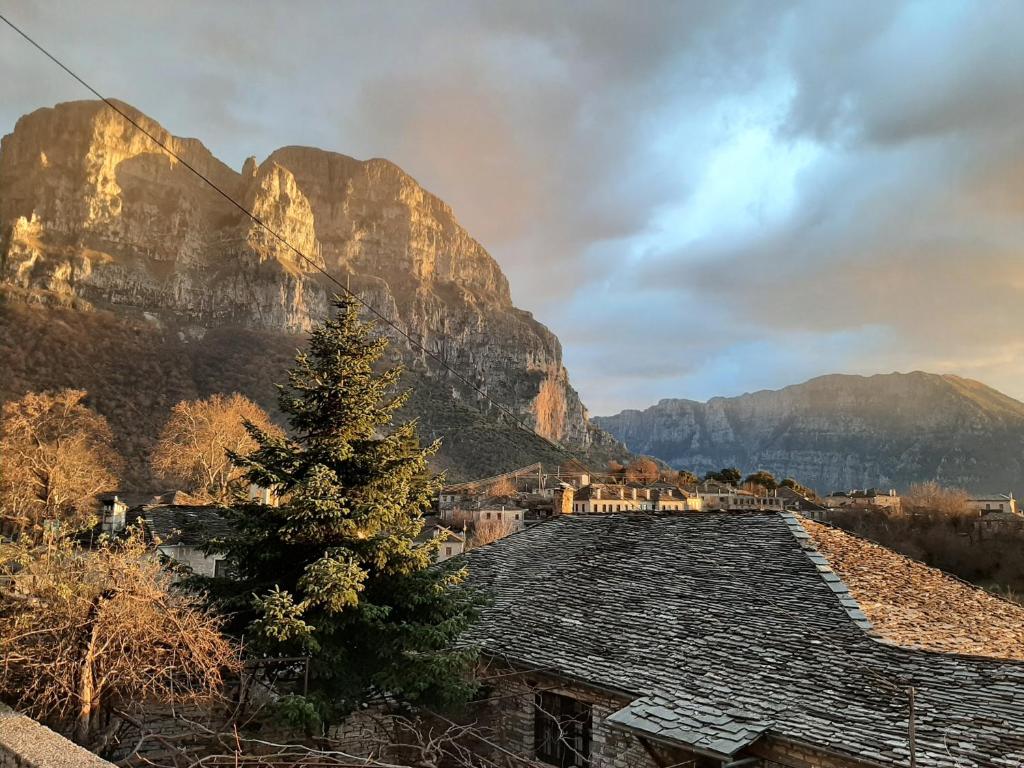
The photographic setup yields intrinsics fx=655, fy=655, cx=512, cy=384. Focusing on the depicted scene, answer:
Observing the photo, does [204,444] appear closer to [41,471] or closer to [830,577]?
[41,471]

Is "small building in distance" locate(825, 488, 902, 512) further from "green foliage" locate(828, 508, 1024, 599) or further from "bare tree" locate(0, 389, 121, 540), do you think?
"bare tree" locate(0, 389, 121, 540)

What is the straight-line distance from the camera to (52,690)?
738 cm

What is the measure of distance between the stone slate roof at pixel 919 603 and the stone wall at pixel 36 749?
9.44 meters

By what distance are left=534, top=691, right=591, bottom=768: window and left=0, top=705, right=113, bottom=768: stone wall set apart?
6.43m

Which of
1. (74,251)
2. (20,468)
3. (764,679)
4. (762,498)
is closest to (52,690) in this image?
(764,679)

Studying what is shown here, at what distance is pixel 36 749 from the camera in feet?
16.6

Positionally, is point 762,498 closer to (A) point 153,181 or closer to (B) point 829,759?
(B) point 829,759

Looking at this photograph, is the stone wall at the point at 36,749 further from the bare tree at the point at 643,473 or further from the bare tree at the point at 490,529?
the bare tree at the point at 643,473

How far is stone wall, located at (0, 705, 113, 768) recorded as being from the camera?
4780 mm

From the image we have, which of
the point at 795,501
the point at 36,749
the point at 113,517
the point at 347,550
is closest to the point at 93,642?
→ the point at 36,749

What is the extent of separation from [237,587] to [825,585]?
367 inches

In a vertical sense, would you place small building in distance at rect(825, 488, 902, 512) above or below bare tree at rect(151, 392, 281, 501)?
below

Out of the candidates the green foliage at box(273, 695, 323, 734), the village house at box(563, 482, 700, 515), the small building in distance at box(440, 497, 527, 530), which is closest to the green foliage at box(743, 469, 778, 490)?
the village house at box(563, 482, 700, 515)

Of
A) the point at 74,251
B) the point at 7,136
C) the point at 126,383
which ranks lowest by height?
the point at 126,383
